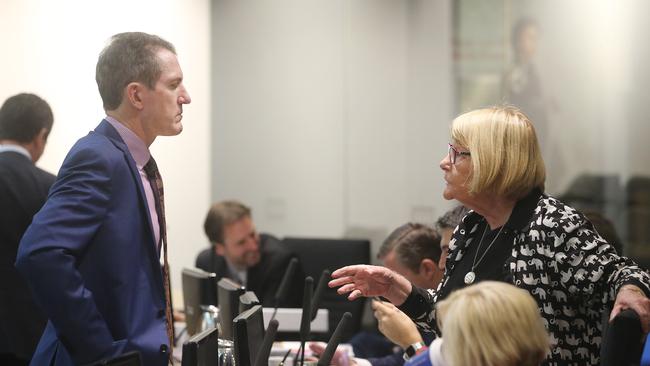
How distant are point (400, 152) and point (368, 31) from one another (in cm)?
80

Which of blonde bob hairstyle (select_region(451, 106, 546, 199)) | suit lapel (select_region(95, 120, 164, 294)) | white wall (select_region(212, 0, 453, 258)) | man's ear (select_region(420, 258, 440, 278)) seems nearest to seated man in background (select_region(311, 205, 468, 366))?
man's ear (select_region(420, 258, 440, 278))

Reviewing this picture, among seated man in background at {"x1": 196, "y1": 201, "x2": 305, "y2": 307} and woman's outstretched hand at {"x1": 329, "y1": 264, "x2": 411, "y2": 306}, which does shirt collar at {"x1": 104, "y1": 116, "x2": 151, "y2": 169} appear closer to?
woman's outstretched hand at {"x1": 329, "y1": 264, "x2": 411, "y2": 306}

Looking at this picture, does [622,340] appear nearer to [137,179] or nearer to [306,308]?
[306,308]

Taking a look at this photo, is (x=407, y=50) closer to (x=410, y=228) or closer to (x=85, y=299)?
(x=410, y=228)

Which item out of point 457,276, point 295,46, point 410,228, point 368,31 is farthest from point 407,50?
point 457,276

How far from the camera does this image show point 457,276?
2576mm

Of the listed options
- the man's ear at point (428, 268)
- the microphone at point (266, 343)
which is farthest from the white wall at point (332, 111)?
the microphone at point (266, 343)

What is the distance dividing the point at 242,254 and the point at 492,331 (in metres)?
3.04

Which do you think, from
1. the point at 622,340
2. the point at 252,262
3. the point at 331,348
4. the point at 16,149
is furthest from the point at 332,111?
the point at 622,340

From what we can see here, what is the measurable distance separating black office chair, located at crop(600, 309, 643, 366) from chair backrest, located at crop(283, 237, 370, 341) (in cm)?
272

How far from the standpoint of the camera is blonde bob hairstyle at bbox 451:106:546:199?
244cm

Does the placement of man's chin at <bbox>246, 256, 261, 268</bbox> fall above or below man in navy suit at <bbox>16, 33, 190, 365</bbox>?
below

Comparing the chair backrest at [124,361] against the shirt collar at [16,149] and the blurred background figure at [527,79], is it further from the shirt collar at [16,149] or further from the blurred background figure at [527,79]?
the blurred background figure at [527,79]

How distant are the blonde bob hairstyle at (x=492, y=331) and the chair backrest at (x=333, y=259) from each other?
3.05 metres
